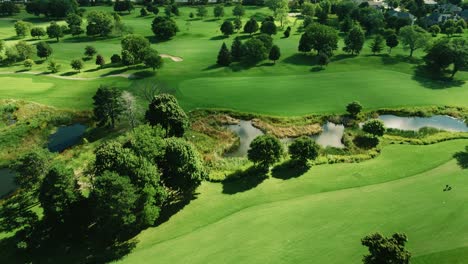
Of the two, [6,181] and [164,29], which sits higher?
[164,29]

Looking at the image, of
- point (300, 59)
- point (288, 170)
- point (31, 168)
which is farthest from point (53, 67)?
point (288, 170)

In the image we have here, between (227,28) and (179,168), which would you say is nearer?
(179,168)

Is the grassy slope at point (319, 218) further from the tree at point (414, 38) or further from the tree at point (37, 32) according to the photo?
the tree at point (37, 32)

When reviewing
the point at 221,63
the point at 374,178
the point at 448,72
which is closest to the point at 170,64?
the point at 221,63

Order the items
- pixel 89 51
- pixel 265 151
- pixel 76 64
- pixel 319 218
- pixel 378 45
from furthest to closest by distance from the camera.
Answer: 1. pixel 378 45
2. pixel 89 51
3. pixel 76 64
4. pixel 265 151
5. pixel 319 218

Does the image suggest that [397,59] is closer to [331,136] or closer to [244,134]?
[331,136]

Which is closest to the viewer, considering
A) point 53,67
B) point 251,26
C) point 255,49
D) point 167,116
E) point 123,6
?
point 167,116

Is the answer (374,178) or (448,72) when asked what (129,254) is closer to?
(374,178)

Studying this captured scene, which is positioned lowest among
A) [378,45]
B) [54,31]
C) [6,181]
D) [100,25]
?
[6,181]
